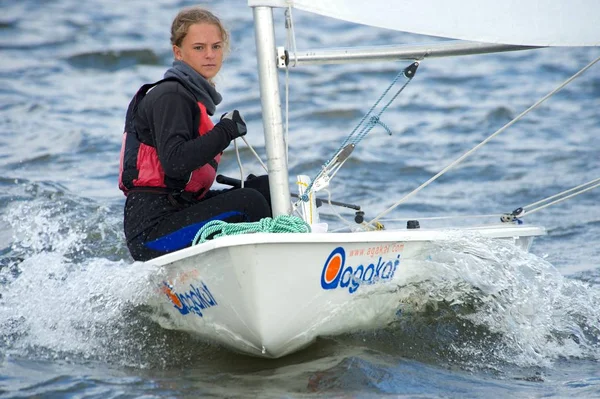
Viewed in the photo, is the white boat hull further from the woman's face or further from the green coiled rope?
the woman's face

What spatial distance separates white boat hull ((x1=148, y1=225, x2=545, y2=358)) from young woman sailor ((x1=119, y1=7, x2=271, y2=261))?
26 centimetres

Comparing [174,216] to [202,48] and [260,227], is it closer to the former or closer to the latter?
[260,227]

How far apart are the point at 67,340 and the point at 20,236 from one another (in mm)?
1835

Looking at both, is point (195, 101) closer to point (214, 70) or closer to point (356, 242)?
point (214, 70)

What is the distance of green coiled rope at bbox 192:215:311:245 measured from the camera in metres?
3.18

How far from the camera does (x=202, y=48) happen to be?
357 cm

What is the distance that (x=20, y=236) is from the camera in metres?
5.26

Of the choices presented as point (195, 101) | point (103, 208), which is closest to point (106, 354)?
point (195, 101)

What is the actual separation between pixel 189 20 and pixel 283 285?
119 centimetres

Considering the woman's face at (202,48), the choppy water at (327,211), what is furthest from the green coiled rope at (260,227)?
the woman's face at (202,48)

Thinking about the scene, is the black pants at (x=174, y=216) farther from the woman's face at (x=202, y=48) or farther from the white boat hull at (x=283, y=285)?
the woman's face at (x=202, y=48)

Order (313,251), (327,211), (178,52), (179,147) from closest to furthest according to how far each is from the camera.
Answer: (313,251) → (179,147) → (178,52) → (327,211)

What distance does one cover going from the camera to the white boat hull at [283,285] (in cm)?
305

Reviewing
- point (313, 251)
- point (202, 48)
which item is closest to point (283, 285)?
point (313, 251)
